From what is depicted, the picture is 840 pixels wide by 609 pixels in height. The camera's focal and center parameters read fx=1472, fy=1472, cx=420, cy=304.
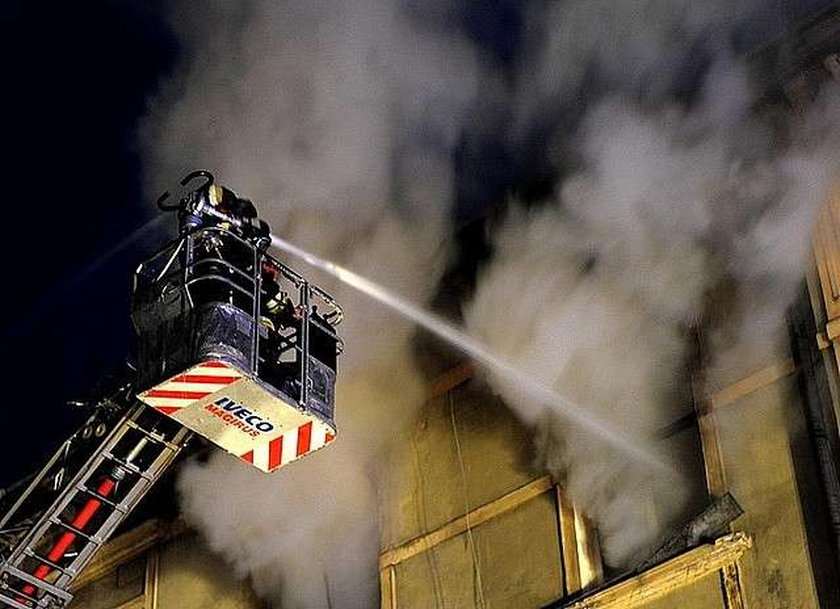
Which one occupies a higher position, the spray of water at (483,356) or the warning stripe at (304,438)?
the spray of water at (483,356)

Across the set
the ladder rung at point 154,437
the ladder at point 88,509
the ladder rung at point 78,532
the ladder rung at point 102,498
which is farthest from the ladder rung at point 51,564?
the ladder rung at point 154,437

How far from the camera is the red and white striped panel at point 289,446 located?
8.66 m

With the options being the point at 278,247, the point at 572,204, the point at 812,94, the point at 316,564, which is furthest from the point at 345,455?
the point at 812,94

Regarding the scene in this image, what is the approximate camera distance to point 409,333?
10.6 m

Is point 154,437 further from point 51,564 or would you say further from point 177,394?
point 177,394

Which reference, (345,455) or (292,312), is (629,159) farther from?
(345,455)

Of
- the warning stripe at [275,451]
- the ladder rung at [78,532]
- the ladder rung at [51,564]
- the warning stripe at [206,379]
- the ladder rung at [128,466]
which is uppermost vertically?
the ladder rung at [128,466]

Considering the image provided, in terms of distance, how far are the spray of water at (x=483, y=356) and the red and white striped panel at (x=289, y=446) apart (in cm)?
149

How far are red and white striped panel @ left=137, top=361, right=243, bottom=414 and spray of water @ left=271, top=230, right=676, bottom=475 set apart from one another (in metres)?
2.24

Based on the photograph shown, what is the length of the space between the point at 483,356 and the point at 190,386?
2.49 metres

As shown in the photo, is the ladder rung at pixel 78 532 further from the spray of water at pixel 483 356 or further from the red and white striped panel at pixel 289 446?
the spray of water at pixel 483 356

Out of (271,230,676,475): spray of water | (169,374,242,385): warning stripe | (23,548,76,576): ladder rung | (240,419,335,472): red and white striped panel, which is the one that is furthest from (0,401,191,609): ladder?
(271,230,676,475): spray of water

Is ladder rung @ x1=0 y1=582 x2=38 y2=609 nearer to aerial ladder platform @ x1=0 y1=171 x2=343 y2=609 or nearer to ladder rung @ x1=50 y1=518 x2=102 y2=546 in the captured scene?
aerial ladder platform @ x1=0 y1=171 x2=343 y2=609

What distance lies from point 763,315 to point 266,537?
13.9ft
